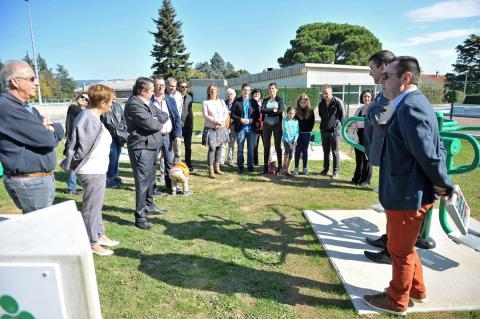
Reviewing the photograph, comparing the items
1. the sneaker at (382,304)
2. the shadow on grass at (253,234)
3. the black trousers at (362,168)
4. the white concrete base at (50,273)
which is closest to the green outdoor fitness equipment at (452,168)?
the sneaker at (382,304)

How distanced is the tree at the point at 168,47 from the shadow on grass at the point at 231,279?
164 ft

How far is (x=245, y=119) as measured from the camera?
24.9ft

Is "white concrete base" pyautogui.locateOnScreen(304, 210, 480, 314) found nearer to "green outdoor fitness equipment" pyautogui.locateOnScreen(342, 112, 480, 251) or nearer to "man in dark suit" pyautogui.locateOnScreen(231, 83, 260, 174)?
"green outdoor fitness equipment" pyautogui.locateOnScreen(342, 112, 480, 251)

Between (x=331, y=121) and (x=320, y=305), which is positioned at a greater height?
(x=331, y=121)

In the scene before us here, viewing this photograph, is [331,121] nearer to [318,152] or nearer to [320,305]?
[318,152]

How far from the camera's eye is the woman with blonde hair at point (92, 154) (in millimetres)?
3535

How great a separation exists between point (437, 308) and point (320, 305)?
3.08 ft

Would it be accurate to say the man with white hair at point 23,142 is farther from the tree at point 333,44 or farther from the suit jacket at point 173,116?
the tree at point 333,44

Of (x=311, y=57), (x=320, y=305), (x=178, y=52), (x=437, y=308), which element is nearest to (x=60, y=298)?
(x=320, y=305)

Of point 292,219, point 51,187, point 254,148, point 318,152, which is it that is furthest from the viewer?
point 318,152

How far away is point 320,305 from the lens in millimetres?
2967

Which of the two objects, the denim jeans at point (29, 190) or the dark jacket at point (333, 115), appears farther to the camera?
the dark jacket at point (333, 115)

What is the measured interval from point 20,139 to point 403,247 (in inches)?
121

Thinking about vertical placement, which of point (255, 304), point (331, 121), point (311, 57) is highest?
point (311, 57)
